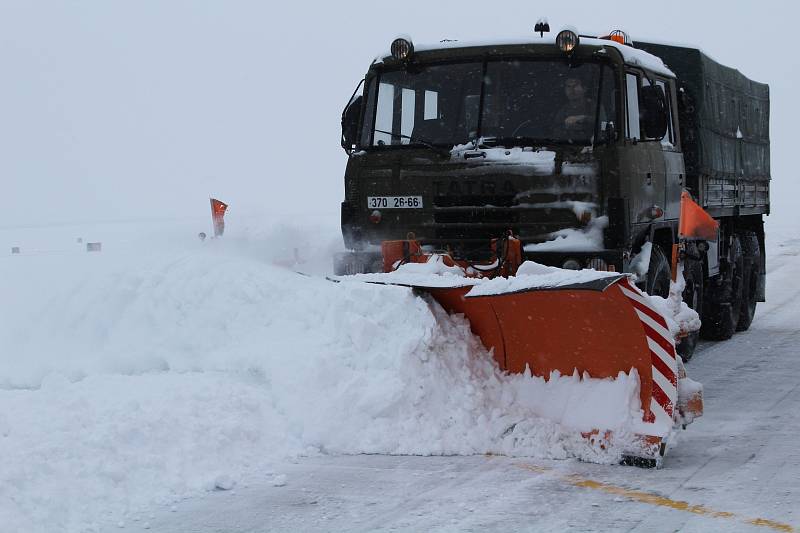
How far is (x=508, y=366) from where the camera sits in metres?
6.46

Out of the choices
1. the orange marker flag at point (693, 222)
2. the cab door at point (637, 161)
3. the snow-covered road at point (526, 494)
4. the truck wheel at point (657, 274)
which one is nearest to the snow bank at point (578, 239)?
the cab door at point (637, 161)

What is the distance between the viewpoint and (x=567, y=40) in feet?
→ 25.8

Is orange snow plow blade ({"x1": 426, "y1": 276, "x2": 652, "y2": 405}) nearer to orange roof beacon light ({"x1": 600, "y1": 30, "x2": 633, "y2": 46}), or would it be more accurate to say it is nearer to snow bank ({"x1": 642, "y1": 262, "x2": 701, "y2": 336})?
snow bank ({"x1": 642, "y1": 262, "x2": 701, "y2": 336})

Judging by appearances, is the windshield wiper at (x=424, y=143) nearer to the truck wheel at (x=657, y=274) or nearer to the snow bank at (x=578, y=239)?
the snow bank at (x=578, y=239)

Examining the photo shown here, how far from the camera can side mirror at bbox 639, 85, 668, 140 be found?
8055 millimetres

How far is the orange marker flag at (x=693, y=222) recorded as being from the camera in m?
8.40

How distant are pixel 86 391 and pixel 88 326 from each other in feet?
6.71

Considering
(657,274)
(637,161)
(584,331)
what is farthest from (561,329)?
(657,274)

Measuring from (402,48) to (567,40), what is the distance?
1.26m

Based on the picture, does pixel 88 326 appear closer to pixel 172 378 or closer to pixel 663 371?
pixel 172 378

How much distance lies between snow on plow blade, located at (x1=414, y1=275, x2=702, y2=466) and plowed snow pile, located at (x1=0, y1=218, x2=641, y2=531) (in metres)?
0.09

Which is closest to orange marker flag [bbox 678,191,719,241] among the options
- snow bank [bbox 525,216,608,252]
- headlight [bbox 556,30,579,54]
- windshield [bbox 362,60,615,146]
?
snow bank [bbox 525,216,608,252]

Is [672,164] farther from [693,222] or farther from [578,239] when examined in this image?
[578,239]

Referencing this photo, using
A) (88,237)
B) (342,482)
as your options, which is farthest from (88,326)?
(88,237)
